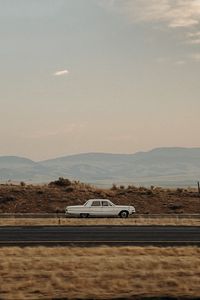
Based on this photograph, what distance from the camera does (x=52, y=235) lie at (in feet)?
92.4

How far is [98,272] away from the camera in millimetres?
15336

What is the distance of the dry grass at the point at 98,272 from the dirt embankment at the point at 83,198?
3650cm

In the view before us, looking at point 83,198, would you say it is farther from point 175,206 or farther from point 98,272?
point 98,272

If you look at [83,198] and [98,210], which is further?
[83,198]

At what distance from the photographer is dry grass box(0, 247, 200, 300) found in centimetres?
1262

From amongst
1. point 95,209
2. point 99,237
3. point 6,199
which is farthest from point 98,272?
point 6,199

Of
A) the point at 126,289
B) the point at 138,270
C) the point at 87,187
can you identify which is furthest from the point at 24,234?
the point at 87,187

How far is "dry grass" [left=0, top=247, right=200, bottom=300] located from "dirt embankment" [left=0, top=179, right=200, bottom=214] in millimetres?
36500

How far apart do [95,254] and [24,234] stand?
10.0 meters

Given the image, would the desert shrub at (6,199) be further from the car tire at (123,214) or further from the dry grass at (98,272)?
the dry grass at (98,272)

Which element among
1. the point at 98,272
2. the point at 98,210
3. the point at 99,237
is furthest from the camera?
the point at 98,210

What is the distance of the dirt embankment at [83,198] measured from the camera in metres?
58.1

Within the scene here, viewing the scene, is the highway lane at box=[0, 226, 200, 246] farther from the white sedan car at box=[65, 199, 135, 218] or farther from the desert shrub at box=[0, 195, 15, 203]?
the desert shrub at box=[0, 195, 15, 203]

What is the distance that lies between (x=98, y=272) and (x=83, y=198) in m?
47.8
